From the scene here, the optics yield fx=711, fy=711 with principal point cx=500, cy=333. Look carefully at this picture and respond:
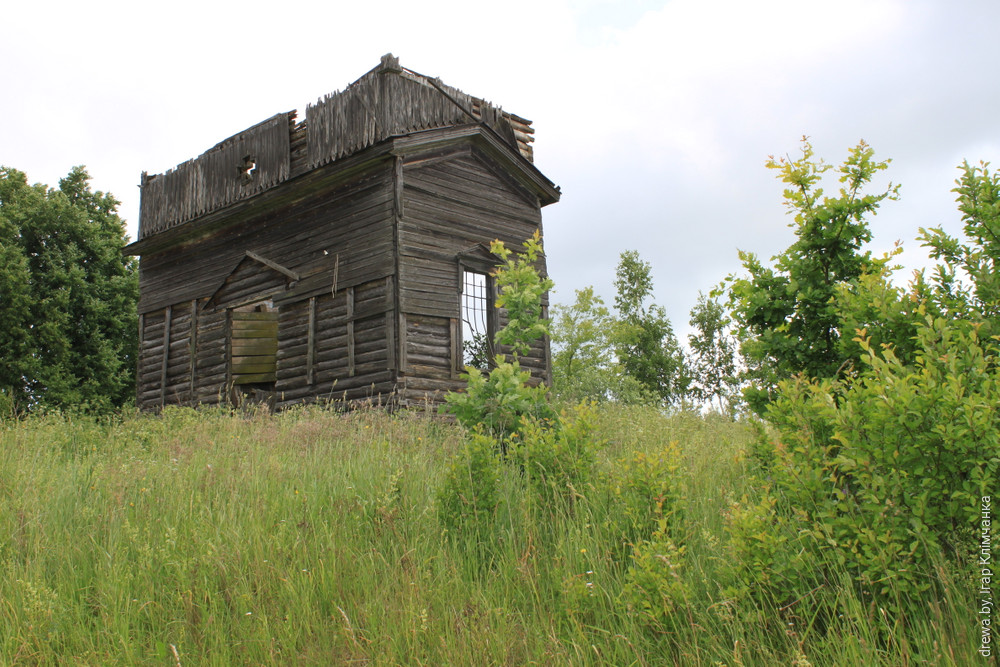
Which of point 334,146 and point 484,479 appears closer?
point 484,479

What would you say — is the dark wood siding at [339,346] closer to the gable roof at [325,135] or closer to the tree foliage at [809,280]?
the gable roof at [325,135]

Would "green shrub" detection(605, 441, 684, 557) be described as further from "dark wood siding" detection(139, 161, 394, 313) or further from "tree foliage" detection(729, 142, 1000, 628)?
"dark wood siding" detection(139, 161, 394, 313)

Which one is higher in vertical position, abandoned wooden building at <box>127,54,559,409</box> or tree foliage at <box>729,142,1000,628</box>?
abandoned wooden building at <box>127,54,559,409</box>

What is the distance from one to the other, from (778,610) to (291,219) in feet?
47.4

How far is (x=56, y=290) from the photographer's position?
82.6ft

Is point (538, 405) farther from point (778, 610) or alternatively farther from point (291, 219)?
point (291, 219)

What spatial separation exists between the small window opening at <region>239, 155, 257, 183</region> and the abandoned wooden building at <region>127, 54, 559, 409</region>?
4 cm

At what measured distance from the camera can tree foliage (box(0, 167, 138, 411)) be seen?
23.8 m

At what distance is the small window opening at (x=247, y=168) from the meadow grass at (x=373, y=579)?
1173 centimetres

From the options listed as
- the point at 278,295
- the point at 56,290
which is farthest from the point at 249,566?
the point at 56,290

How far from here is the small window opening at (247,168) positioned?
1680 centimetres

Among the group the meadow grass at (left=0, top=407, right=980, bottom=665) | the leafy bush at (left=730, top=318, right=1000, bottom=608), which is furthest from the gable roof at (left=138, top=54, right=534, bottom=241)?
the leafy bush at (left=730, top=318, right=1000, bottom=608)

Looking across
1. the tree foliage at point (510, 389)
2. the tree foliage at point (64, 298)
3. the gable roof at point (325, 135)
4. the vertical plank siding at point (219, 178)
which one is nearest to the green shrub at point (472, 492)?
the tree foliage at point (510, 389)

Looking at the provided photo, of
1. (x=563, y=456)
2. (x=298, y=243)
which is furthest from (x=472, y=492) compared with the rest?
(x=298, y=243)
